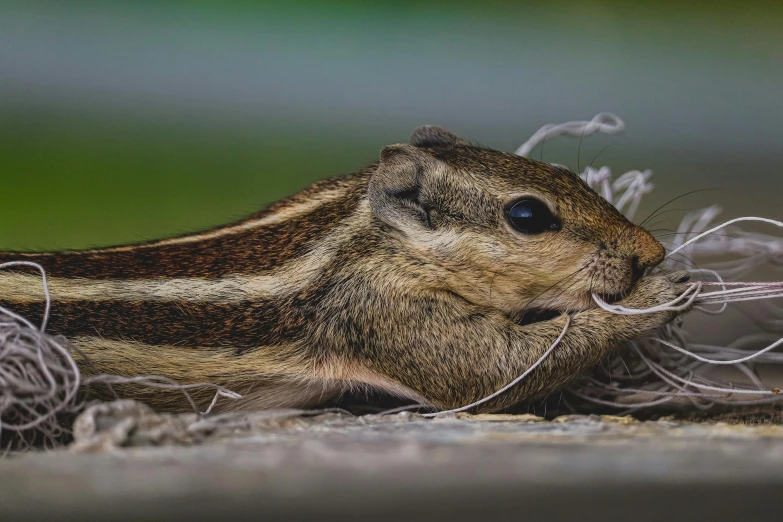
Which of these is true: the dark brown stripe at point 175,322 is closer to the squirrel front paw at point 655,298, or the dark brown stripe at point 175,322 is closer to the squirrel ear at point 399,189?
the squirrel ear at point 399,189

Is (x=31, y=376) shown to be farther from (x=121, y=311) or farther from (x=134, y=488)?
(x=134, y=488)

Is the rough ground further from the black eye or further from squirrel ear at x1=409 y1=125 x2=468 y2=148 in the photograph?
squirrel ear at x1=409 y1=125 x2=468 y2=148

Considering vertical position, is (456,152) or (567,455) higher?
(456,152)

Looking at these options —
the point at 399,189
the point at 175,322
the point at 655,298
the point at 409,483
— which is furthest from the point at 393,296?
the point at 409,483

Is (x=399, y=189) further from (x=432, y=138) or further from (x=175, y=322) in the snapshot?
(x=175, y=322)

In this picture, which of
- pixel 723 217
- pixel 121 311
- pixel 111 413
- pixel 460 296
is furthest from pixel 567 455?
pixel 723 217

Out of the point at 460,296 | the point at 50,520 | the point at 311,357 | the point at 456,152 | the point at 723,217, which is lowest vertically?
the point at 50,520
